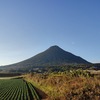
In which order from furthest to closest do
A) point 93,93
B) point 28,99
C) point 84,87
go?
point 28,99 < point 84,87 < point 93,93

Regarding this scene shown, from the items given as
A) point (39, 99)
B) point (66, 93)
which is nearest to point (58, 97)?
point (66, 93)

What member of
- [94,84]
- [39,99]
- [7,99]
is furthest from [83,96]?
[7,99]

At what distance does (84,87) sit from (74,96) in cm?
188

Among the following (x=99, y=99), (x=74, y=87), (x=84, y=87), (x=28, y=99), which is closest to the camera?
(x=99, y=99)

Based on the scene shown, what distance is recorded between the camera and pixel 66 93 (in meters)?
31.4

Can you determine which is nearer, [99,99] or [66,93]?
[99,99]

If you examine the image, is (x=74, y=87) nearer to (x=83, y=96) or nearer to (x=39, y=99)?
(x=83, y=96)

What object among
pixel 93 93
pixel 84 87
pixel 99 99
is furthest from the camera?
pixel 84 87

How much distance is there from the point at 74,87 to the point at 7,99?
9667 mm

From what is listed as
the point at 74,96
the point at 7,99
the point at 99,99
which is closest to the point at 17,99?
the point at 7,99

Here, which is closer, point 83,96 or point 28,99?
point 83,96

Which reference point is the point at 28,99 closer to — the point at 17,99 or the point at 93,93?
the point at 17,99

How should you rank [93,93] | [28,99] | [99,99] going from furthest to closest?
1. [28,99]
2. [93,93]
3. [99,99]

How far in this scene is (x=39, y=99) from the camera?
121ft
